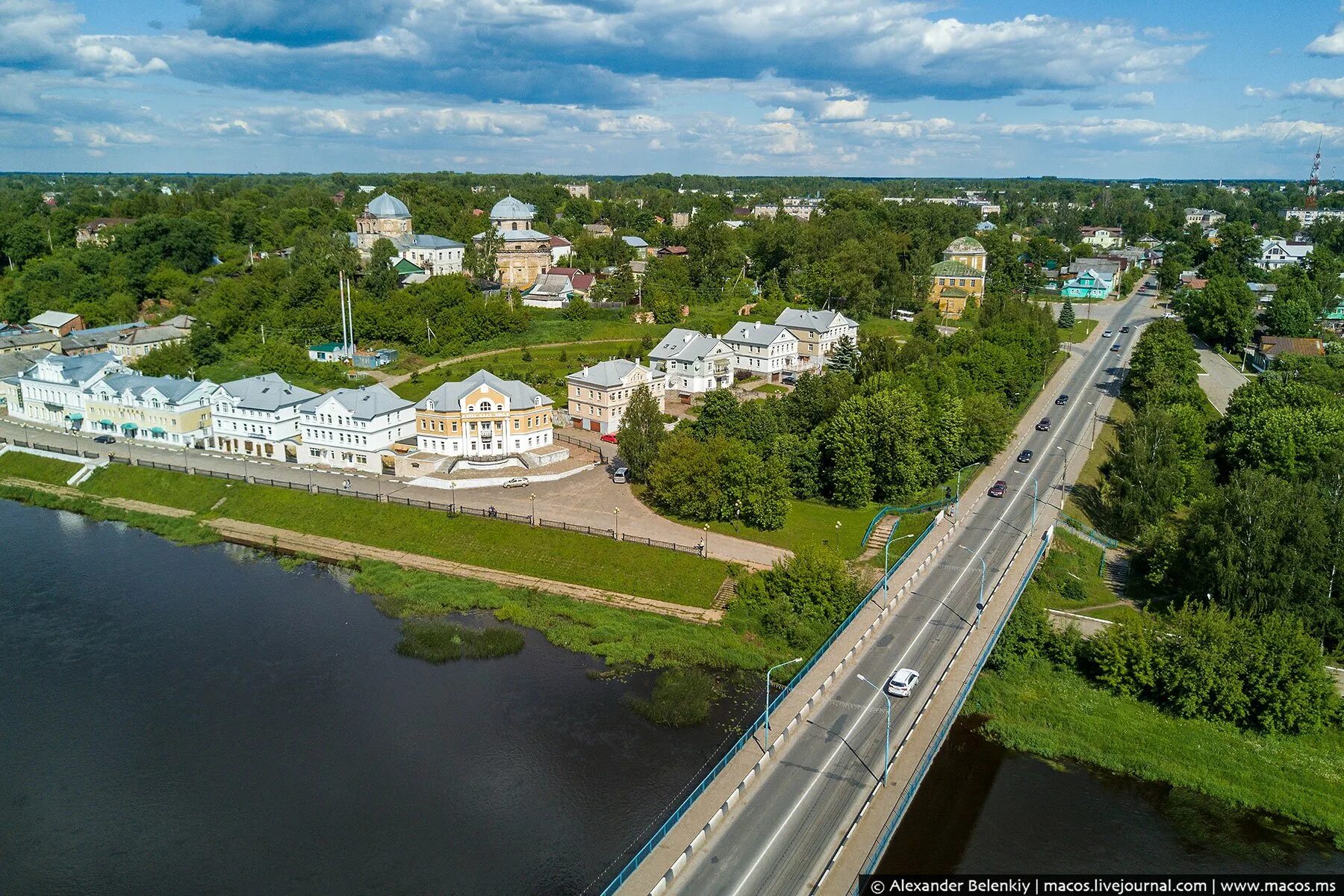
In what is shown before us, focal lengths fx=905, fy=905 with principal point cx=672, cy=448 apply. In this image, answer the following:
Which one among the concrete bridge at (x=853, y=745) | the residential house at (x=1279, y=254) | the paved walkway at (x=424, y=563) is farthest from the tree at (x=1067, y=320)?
the paved walkway at (x=424, y=563)

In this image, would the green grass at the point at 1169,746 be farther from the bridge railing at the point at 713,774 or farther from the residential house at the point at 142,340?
the residential house at the point at 142,340

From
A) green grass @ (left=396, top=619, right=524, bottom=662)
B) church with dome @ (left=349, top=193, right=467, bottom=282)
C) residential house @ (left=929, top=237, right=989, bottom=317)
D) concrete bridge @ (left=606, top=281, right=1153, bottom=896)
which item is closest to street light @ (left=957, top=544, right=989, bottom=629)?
concrete bridge @ (left=606, top=281, right=1153, bottom=896)

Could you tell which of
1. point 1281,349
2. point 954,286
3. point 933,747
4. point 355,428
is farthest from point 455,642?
point 954,286

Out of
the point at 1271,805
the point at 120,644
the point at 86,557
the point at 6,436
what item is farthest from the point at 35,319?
the point at 1271,805

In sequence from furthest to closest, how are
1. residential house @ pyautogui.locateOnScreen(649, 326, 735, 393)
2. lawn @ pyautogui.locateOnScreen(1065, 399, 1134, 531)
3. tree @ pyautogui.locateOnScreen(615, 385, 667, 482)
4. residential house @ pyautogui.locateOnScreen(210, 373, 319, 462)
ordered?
residential house @ pyautogui.locateOnScreen(649, 326, 735, 393) < residential house @ pyautogui.locateOnScreen(210, 373, 319, 462) < tree @ pyautogui.locateOnScreen(615, 385, 667, 482) < lawn @ pyautogui.locateOnScreen(1065, 399, 1134, 531)

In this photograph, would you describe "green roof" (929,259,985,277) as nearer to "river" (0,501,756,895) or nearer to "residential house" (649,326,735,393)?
"residential house" (649,326,735,393)

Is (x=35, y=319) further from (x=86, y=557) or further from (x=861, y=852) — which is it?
(x=861, y=852)

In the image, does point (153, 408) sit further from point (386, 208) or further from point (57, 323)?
point (386, 208)
